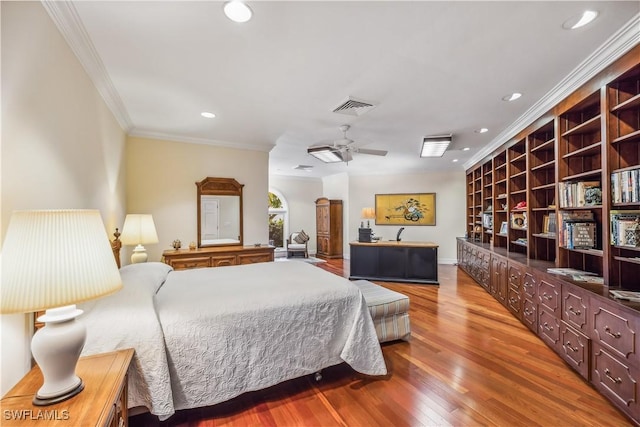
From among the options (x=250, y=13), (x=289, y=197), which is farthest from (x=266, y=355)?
(x=289, y=197)

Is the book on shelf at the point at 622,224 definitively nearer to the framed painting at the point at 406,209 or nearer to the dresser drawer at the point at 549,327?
the dresser drawer at the point at 549,327

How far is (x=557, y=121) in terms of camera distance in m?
2.95

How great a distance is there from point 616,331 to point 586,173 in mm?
1406

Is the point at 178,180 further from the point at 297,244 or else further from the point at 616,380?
the point at 616,380

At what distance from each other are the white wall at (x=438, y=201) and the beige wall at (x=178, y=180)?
13.6 feet

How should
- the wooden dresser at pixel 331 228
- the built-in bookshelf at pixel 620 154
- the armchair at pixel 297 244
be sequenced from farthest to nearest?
the wooden dresser at pixel 331 228 < the armchair at pixel 297 244 < the built-in bookshelf at pixel 620 154

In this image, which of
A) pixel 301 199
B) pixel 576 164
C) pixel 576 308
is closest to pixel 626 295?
pixel 576 308

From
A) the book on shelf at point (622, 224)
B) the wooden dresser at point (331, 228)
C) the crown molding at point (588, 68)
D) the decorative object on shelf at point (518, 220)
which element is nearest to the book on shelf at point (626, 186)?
the book on shelf at point (622, 224)

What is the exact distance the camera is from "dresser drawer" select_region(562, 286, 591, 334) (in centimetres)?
218

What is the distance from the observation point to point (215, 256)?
13.8 ft

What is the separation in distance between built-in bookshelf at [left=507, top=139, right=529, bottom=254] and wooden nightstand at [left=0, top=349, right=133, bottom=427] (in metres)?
4.80

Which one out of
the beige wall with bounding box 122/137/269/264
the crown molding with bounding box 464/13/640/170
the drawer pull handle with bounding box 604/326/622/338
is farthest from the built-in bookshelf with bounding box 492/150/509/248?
the beige wall with bounding box 122/137/269/264

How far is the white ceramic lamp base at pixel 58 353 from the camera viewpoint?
106cm

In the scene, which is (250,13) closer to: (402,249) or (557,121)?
(557,121)
